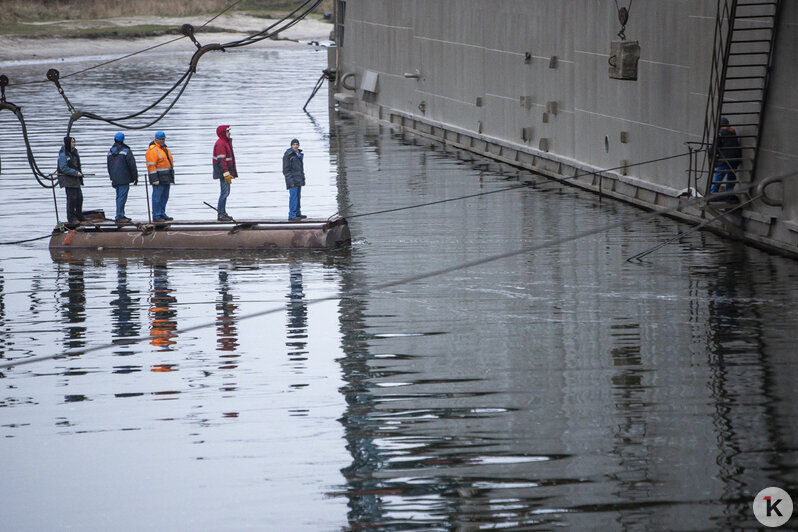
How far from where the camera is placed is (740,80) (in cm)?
1753

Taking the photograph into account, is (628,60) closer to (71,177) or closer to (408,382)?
(71,177)

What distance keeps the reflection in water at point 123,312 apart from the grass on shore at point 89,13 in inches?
2395

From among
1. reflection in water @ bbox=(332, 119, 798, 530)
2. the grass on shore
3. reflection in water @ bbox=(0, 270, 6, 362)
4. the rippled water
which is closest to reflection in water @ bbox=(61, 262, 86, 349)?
the rippled water

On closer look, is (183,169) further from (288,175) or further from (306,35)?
(306,35)

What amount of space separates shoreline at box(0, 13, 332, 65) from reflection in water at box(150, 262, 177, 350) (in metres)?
46.5

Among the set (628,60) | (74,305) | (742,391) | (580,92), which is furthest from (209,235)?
(742,391)

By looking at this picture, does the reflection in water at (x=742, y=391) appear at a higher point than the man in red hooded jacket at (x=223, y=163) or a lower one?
lower

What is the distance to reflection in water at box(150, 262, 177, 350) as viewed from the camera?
13258mm

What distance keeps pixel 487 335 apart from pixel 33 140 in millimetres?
23645

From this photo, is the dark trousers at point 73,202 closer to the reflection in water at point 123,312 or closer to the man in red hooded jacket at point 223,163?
the man in red hooded jacket at point 223,163

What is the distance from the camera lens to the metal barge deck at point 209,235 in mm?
17609

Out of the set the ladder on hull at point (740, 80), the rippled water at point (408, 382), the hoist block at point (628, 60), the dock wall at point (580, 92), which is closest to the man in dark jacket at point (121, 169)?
the rippled water at point (408, 382)

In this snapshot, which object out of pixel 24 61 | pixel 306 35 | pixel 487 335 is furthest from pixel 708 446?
pixel 306 35

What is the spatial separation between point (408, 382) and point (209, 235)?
7.19m
